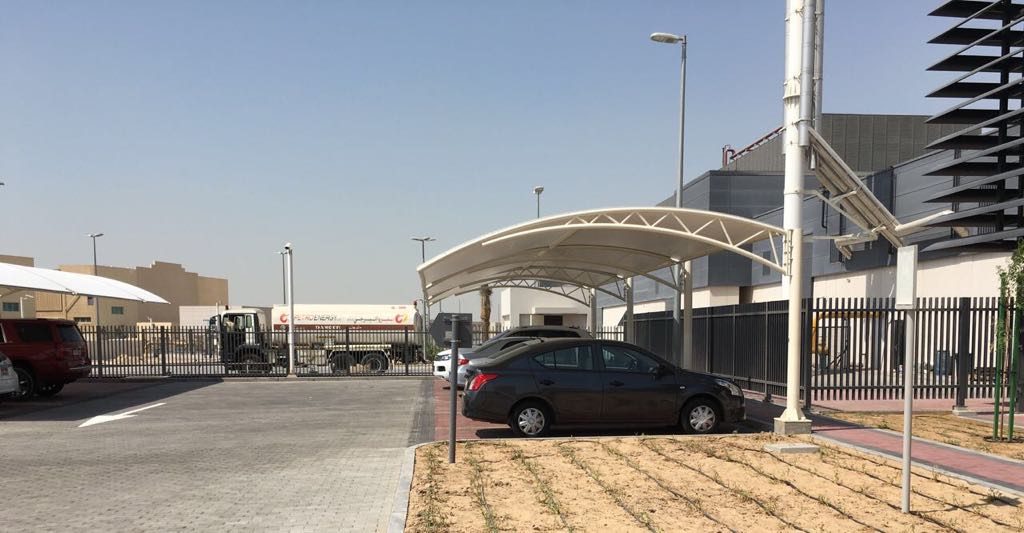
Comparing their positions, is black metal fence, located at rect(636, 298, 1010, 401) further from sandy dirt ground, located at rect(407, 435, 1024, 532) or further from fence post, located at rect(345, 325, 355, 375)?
fence post, located at rect(345, 325, 355, 375)

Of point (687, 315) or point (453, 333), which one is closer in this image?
point (453, 333)

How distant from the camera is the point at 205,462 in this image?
9.00m

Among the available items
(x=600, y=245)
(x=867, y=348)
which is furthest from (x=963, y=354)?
(x=600, y=245)

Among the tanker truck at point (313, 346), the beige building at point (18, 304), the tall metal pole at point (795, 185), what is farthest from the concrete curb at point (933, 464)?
the beige building at point (18, 304)

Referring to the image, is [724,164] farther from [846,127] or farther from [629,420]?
[629,420]

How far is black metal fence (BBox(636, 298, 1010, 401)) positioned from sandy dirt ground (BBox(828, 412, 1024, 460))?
28.8 inches

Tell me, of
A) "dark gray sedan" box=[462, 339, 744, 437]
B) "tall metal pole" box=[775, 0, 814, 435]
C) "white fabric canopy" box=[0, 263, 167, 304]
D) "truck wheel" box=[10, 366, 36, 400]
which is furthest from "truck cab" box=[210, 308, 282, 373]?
"tall metal pole" box=[775, 0, 814, 435]

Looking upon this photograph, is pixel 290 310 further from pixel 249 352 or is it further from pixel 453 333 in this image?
pixel 453 333

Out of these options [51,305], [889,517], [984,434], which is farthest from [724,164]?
[51,305]

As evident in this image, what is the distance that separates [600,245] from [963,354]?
745 centimetres

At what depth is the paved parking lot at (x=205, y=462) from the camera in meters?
6.50

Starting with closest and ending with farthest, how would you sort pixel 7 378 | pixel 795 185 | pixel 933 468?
pixel 933 468 → pixel 795 185 → pixel 7 378

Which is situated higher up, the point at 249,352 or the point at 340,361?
the point at 249,352

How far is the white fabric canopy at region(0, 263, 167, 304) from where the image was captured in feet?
55.2
